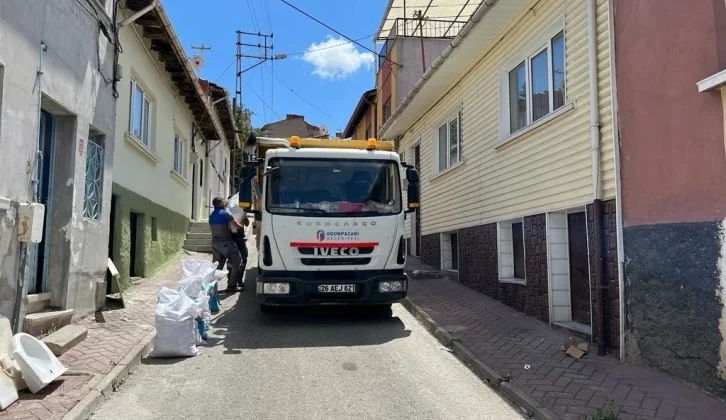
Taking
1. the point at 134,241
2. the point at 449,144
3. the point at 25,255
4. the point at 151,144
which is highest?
the point at 449,144

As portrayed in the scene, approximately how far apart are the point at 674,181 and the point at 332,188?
4.23m

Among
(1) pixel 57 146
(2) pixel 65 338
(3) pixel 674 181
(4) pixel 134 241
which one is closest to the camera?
(3) pixel 674 181

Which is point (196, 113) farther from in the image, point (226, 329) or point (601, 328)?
point (601, 328)

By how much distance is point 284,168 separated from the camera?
25.2 ft

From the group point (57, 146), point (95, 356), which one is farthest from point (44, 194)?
point (95, 356)

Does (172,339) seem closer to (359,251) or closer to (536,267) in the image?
(359,251)

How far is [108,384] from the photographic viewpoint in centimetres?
489

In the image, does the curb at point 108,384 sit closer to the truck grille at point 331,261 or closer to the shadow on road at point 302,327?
the shadow on road at point 302,327

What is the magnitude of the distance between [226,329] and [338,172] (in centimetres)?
269

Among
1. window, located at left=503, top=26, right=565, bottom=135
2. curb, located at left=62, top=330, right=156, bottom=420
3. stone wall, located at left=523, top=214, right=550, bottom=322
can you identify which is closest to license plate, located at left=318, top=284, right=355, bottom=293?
curb, located at left=62, top=330, right=156, bottom=420

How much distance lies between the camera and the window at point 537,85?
7.51m

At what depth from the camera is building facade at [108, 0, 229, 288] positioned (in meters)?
8.94

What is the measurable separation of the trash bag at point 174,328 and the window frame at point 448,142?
21.8ft

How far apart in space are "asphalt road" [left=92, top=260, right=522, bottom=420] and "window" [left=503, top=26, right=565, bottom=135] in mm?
3714
